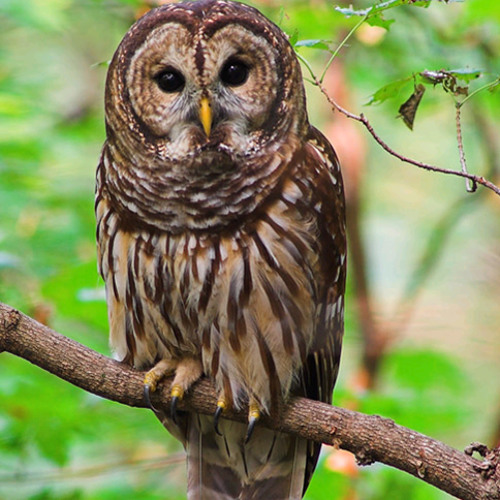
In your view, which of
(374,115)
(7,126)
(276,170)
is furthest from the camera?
(374,115)

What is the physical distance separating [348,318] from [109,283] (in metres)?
1.71

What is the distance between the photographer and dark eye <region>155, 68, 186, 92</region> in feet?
10.1

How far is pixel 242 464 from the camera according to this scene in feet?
12.6

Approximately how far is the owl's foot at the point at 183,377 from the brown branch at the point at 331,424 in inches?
5.5

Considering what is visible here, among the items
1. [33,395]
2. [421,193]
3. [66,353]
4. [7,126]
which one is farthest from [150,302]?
[421,193]

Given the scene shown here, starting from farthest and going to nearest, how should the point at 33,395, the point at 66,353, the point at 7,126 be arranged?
1. the point at 7,126
2. the point at 33,395
3. the point at 66,353

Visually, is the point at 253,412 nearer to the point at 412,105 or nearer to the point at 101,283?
the point at 101,283

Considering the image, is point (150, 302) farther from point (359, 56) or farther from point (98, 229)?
point (359, 56)

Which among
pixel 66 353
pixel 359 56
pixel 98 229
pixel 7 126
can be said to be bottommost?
pixel 66 353

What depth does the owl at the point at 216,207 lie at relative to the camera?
3100 millimetres

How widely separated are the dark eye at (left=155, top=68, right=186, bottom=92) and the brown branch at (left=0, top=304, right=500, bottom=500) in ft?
2.87

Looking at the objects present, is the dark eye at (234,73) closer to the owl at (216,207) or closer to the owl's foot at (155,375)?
the owl at (216,207)

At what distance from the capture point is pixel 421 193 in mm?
7684

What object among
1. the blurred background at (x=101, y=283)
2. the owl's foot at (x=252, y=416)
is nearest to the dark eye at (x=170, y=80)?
the blurred background at (x=101, y=283)
